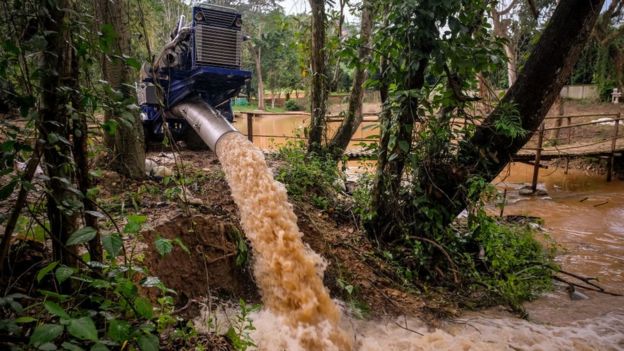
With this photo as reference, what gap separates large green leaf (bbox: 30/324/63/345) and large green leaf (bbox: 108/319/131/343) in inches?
8.2

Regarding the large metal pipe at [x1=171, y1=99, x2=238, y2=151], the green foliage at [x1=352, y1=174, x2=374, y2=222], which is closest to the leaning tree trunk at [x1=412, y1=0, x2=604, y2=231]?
the green foliage at [x1=352, y1=174, x2=374, y2=222]

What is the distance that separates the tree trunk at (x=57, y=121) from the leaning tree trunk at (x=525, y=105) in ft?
8.77

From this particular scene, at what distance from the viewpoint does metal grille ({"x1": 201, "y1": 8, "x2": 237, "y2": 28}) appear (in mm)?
4641

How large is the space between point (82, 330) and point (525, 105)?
332 centimetres

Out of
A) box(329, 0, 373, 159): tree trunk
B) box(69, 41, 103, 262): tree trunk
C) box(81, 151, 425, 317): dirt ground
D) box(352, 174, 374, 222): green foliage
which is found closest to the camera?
box(69, 41, 103, 262): tree trunk

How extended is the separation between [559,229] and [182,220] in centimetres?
529

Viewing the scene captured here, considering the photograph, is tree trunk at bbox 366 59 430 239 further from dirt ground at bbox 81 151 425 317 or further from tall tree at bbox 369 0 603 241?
dirt ground at bbox 81 151 425 317

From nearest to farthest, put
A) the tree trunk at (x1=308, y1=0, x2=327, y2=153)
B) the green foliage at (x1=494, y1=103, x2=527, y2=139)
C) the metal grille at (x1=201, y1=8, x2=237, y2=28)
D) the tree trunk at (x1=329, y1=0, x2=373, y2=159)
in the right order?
1. the green foliage at (x1=494, y1=103, x2=527, y2=139)
2. the metal grille at (x1=201, y1=8, x2=237, y2=28)
3. the tree trunk at (x1=308, y1=0, x2=327, y2=153)
4. the tree trunk at (x1=329, y1=0, x2=373, y2=159)

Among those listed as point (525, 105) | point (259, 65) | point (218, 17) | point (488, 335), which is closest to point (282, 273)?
point (488, 335)

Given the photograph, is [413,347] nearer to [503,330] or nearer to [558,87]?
[503,330]

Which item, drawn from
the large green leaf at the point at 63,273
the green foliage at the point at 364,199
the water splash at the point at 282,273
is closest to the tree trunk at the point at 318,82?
the green foliage at the point at 364,199

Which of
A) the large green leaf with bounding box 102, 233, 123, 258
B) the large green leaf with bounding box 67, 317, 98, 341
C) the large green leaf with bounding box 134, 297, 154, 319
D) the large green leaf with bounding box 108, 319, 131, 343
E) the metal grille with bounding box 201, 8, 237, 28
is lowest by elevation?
the large green leaf with bounding box 108, 319, 131, 343

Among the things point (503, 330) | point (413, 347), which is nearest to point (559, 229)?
point (503, 330)

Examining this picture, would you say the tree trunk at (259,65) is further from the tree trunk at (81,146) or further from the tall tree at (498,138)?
the tree trunk at (81,146)
